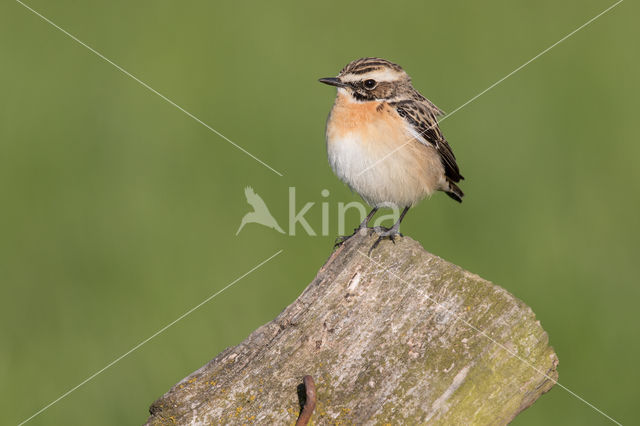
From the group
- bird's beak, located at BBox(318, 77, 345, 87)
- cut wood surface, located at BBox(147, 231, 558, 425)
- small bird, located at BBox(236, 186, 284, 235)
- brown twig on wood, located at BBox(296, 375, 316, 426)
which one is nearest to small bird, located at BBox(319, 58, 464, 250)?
bird's beak, located at BBox(318, 77, 345, 87)

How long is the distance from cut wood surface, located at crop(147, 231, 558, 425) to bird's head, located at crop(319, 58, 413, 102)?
3.59m

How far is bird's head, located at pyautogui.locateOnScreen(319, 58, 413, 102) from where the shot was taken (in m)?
6.87

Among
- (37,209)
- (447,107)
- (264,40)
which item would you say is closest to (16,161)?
(37,209)

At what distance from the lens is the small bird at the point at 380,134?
22.7ft

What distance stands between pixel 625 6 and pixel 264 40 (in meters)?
5.66

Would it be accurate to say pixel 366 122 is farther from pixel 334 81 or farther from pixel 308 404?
pixel 308 404

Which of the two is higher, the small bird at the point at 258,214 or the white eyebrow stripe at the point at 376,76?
the small bird at the point at 258,214

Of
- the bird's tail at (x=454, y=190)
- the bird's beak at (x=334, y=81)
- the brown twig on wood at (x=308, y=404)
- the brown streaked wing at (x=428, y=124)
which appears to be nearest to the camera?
the brown twig on wood at (x=308, y=404)

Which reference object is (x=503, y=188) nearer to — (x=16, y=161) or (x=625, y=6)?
(x=625, y=6)

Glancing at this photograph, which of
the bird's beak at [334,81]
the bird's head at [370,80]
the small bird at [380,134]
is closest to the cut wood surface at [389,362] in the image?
the small bird at [380,134]

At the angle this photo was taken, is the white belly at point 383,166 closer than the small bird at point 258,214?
Yes

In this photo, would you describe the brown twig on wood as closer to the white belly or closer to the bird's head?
the white belly

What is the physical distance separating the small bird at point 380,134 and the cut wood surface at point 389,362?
326 centimetres

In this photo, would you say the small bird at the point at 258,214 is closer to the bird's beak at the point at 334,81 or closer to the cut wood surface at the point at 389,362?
the bird's beak at the point at 334,81
